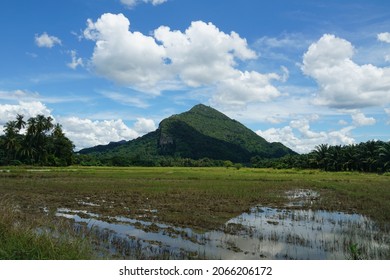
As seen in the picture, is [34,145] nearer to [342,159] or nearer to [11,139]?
[11,139]

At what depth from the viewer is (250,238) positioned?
10727 millimetres

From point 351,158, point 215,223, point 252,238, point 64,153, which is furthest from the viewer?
point 64,153

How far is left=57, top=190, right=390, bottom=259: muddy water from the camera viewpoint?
28.9ft

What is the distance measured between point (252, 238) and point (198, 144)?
153401 millimetres

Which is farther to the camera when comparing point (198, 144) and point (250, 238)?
point (198, 144)

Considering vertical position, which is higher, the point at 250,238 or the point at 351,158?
the point at 351,158

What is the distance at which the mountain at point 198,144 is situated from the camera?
512 feet

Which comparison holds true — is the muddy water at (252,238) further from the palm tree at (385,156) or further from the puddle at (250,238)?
the palm tree at (385,156)

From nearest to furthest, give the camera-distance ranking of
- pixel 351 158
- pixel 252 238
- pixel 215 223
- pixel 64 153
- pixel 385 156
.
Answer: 1. pixel 252 238
2. pixel 215 223
3. pixel 385 156
4. pixel 351 158
5. pixel 64 153

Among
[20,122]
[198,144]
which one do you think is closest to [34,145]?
[20,122]

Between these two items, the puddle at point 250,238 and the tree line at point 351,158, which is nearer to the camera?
the puddle at point 250,238

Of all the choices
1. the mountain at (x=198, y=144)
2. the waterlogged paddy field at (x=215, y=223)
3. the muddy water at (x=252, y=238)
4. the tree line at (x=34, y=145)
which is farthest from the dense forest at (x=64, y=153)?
the mountain at (x=198, y=144)

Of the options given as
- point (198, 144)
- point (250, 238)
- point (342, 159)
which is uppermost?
point (198, 144)

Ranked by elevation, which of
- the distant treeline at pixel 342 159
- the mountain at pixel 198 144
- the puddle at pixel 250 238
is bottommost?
the puddle at pixel 250 238
